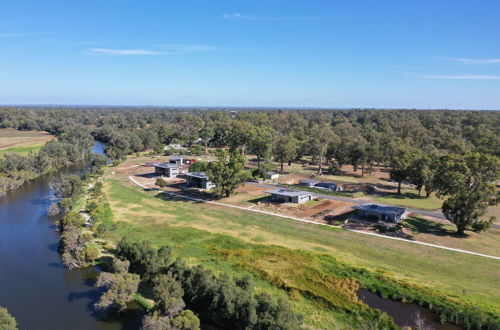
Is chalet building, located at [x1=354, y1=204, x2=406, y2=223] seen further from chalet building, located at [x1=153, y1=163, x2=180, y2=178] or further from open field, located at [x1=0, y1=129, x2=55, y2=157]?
open field, located at [x1=0, y1=129, x2=55, y2=157]

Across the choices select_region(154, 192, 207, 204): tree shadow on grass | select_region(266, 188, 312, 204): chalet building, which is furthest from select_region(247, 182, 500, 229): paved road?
select_region(154, 192, 207, 204): tree shadow on grass

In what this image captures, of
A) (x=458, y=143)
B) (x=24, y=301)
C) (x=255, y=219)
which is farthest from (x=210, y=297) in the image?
(x=458, y=143)

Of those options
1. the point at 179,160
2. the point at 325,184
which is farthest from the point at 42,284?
the point at 179,160

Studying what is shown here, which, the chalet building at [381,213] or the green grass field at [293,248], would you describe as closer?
the green grass field at [293,248]

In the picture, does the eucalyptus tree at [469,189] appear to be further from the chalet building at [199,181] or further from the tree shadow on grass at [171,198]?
Result: the chalet building at [199,181]

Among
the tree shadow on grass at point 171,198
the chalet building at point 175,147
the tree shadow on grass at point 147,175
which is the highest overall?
the chalet building at point 175,147

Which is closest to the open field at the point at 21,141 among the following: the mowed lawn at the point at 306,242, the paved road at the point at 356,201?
the mowed lawn at the point at 306,242

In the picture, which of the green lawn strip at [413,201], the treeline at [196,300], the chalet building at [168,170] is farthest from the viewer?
the chalet building at [168,170]
